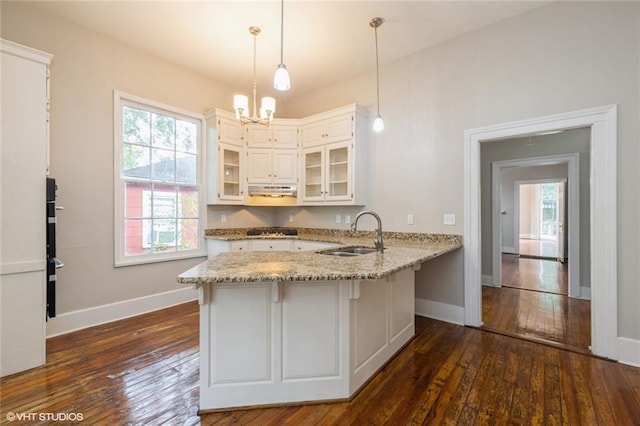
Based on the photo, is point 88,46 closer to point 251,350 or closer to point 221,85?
point 221,85

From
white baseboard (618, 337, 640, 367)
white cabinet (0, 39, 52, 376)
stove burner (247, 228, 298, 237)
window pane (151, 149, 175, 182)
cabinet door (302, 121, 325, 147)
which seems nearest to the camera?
white cabinet (0, 39, 52, 376)

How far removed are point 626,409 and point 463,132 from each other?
8.26ft

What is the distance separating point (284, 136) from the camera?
14.1 ft

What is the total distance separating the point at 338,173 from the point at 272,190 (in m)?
1.07

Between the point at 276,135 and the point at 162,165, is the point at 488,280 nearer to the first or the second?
the point at 276,135

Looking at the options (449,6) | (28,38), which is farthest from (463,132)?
(28,38)

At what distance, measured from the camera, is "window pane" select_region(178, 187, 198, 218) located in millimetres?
3789

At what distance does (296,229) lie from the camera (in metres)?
4.74

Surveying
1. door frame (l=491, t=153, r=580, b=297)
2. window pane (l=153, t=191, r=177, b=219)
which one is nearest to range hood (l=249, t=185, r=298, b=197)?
window pane (l=153, t=191, r=177, b=219)

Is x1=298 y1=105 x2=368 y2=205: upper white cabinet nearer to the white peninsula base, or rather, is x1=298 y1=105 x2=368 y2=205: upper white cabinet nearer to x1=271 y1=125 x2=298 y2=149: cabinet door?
x1=271 y1=125 x2=298 y2=149: cabinet door

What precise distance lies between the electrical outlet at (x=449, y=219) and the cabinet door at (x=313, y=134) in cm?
195

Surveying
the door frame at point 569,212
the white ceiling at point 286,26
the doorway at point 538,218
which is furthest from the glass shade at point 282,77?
the doorway at point 538,218

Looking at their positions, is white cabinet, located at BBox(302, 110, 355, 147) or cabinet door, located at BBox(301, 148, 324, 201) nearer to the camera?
white cabinet, located at BBox(302, 110, 355, 147)

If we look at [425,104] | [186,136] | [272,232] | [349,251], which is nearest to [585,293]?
[425,104]
